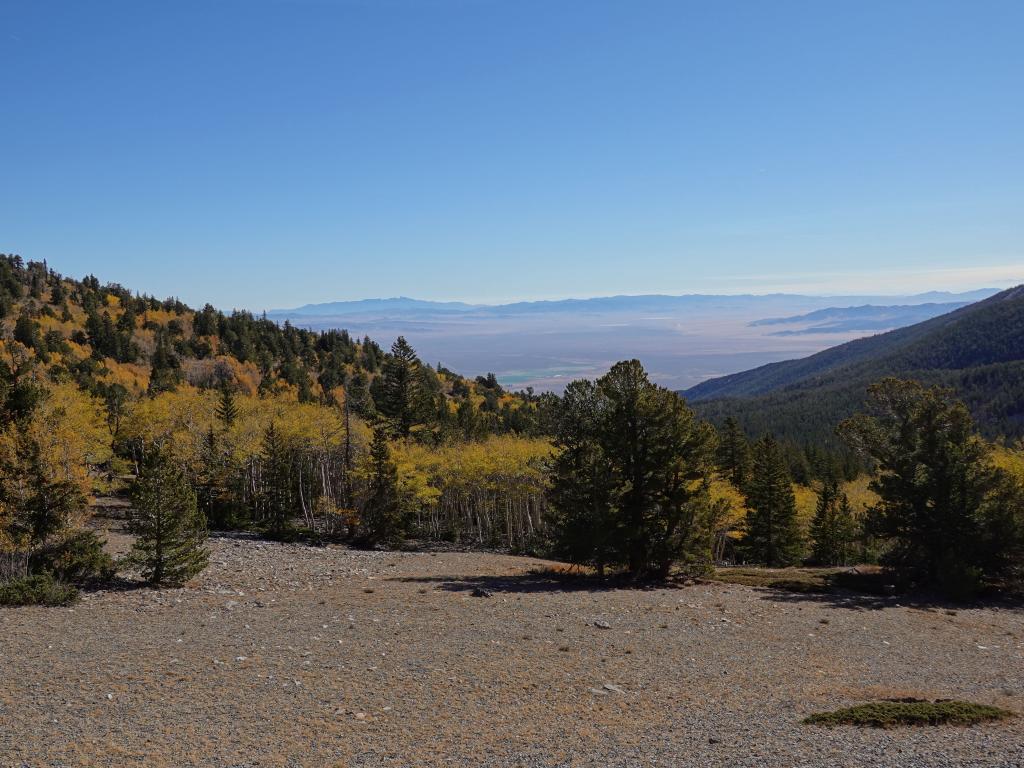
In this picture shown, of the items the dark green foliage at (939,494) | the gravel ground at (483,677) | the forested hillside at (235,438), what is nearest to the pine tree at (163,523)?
the gravel ground at (483,677)

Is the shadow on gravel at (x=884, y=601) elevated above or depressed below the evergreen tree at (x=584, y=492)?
below

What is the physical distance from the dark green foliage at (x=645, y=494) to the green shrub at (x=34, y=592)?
17604 millimetres

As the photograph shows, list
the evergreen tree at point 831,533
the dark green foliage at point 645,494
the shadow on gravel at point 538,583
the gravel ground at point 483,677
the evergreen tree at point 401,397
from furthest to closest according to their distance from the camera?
1. the evergreen tree at point 401,397
2. the evergreen tree at point 831,533
3. the dark green foliage at point 645,494
4. the shadow on gravel at point 538,583
5. the gravel ground at point 483,677

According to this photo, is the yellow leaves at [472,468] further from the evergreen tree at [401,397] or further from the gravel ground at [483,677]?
the gravel ground at [483,677]

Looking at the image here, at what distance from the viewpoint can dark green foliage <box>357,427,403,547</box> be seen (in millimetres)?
39969

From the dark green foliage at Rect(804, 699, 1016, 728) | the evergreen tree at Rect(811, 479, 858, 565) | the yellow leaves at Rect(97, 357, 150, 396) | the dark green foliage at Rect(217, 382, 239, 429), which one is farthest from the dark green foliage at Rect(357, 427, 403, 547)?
the yellow leaves at Rect(97, 357, 150, 396)

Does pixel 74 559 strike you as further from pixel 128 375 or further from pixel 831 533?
pixel 128 375

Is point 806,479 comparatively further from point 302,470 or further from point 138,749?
point 138,749

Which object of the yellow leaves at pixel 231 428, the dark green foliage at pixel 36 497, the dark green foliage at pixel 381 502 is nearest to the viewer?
the dark green foliage at pixel 36 497

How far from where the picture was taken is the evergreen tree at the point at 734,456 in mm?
60062

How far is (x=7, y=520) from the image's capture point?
20.6m

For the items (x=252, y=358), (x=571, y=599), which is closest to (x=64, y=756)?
(x=571, y=599)

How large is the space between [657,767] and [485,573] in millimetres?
20437

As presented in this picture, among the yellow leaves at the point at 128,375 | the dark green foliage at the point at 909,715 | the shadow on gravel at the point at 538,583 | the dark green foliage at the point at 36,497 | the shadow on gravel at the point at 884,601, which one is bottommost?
the shadow on gravel at the point at 884,601
